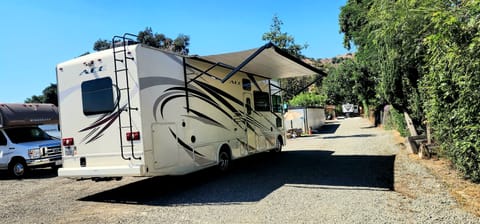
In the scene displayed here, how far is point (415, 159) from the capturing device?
33.9ft

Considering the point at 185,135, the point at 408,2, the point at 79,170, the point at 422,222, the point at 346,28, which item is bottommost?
the point at 422,222

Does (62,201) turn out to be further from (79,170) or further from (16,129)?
(16,129)

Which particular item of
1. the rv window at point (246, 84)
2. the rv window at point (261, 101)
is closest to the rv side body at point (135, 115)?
the rv window at point (246, 84)

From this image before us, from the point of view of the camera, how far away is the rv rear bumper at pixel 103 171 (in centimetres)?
676

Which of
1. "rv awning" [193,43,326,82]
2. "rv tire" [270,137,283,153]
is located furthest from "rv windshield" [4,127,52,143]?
"rv tire" [270,137,283,153]

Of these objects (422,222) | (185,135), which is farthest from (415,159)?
(185,135)

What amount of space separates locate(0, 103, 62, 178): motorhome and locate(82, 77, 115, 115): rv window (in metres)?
5.78

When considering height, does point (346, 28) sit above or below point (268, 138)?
above

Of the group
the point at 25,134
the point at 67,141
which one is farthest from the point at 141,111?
the point at 25,134

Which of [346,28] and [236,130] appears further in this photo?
[346,28]

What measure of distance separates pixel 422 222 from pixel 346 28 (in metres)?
18.2

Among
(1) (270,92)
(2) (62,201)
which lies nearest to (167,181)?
(2) (62,201)

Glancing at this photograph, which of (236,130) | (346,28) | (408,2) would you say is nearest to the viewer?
(408,2)

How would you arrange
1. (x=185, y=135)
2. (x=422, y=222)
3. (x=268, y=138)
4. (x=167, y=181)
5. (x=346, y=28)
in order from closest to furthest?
(x=422, y=222), (x=185, y=135), (x=167, y=181), (x=268, y=138), (x=346, y=28)
